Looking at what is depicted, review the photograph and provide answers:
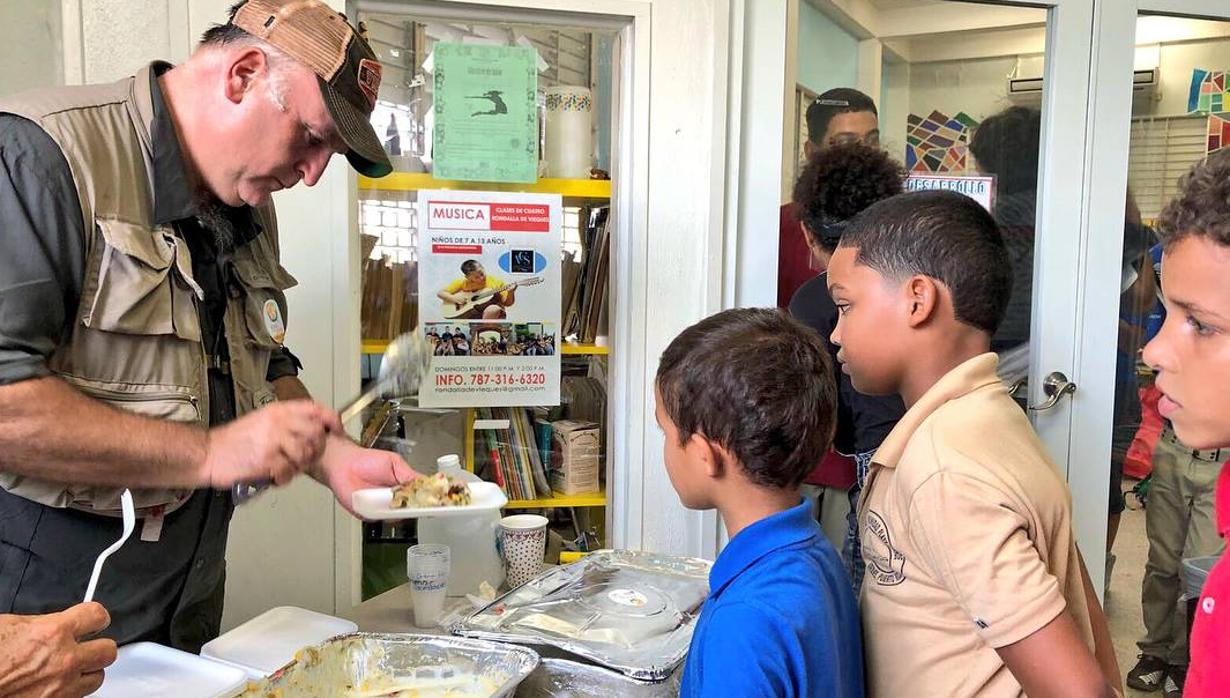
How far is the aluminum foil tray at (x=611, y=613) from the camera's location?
1331 mm

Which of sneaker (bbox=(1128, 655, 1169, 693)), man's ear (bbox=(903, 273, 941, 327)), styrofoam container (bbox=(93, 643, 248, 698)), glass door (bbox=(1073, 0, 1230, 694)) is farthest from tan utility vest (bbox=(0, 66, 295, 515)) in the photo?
sneaker (bbox=(1128, 655, 1169, 693))

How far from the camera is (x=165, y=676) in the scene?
1235 mm

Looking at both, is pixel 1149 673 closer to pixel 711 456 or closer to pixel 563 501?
pixel 563 501

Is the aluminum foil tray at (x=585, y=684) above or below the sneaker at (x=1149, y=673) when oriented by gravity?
above

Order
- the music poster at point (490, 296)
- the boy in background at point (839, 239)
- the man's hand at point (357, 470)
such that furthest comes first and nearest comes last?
the music poster at point (490, 296) < the boy in background at point (839, 239) < the man's hand at point (357, 470)

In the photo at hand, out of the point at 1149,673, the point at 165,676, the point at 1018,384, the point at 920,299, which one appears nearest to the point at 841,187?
the point at 920,299

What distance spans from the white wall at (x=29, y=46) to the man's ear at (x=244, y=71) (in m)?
0.75

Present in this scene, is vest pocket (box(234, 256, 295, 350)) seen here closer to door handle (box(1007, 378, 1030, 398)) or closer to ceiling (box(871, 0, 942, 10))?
ceiling (box(871, 0, 942, 10))

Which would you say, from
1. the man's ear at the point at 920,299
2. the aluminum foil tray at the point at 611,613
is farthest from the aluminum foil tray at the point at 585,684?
the man's ear at the point at 920,299

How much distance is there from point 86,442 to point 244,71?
0.57m

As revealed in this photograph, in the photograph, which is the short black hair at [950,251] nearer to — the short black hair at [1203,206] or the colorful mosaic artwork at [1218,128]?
the short black hair at [1203,206]

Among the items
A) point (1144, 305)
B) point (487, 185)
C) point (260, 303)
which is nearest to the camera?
point (260, 303)

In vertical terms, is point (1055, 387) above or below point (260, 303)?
below

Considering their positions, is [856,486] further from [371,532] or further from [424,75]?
[424,75]
